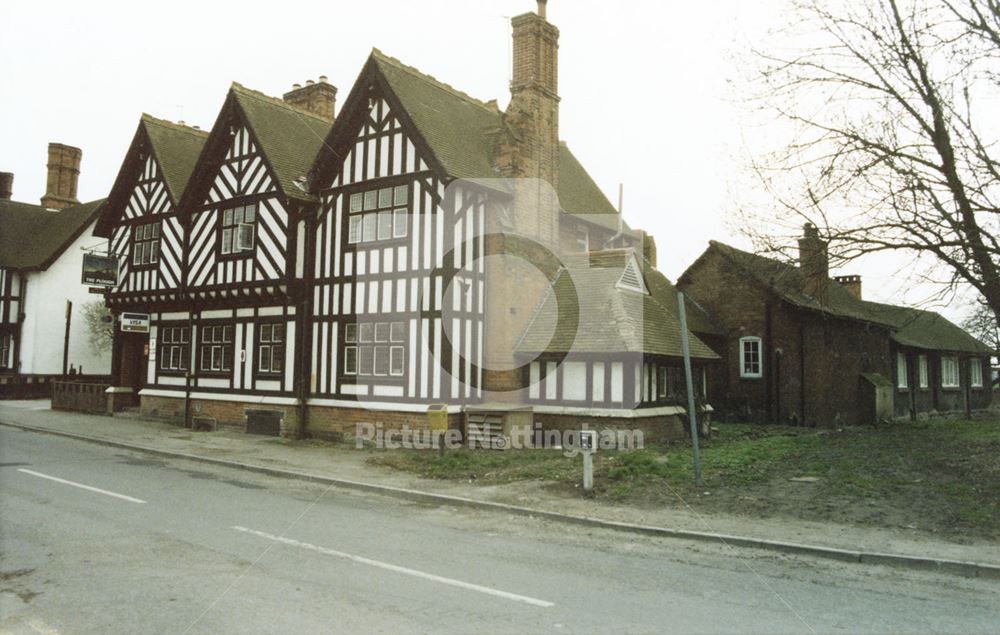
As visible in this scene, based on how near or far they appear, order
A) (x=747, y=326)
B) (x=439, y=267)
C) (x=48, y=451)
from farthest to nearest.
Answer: (x=747, y=326) → (x=439, y=267) → (x=48, y=451)

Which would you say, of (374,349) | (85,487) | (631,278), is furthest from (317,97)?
(85,487)

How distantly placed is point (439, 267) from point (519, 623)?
490 inches

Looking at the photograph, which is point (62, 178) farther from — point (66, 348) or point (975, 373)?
point (975, 373)

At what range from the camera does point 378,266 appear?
60.5 ft

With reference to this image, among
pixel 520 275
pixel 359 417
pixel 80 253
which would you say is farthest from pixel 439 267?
pixel 80 253

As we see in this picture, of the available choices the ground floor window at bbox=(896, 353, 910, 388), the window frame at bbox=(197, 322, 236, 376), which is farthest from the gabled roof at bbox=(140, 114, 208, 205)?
the ground floor window at bbox=(896, 353, 910, 388)

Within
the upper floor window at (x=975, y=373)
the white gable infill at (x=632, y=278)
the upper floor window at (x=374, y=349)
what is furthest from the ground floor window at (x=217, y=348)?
the upper floor window at (x=975, y=373)

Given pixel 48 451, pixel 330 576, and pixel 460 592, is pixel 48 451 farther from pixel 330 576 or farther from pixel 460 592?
pixel 460 592

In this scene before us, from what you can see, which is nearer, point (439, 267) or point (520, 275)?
point (439, 267)

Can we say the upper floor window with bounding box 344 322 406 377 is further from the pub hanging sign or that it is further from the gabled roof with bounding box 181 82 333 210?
the pub hanging sign

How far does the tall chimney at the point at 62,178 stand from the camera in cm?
4016

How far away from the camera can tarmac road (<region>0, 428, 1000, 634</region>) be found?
18.4 ft

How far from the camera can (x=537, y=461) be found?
1497 centimetres

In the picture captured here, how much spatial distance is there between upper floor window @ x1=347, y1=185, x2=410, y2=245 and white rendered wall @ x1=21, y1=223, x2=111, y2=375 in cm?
2216
